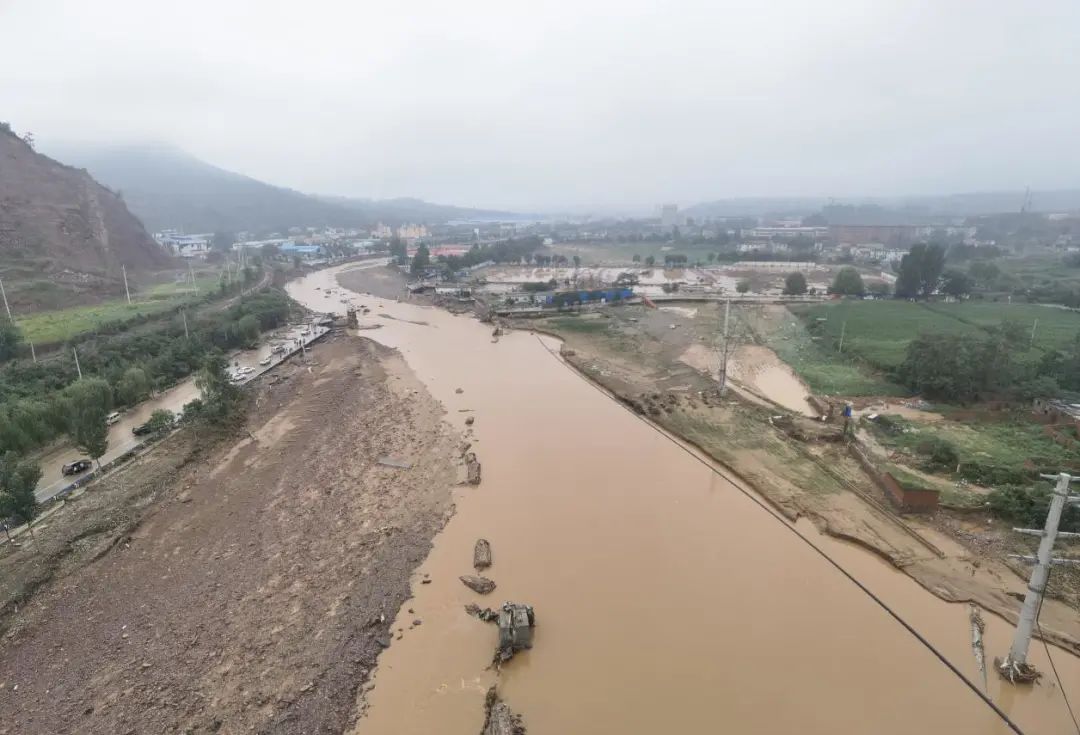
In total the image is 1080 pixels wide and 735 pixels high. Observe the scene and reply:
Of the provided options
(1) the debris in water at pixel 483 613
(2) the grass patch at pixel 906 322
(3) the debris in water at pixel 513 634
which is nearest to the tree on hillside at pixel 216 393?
(1) the debris in water at pixel 483 613

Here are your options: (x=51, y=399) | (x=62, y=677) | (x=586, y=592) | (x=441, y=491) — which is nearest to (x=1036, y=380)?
(x=586, y=592)

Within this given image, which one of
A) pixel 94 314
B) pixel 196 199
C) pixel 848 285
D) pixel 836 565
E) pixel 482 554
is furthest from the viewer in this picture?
pixel 196 199

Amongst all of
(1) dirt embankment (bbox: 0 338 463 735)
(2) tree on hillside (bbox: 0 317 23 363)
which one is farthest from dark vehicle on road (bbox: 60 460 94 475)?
(2) tree on hillside (bbox: 0 317 23 363)

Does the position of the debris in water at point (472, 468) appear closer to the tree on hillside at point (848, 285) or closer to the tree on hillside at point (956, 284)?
the tree on hillside at point (848, 285)

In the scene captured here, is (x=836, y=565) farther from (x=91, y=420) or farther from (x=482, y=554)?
(x=91, y=420)

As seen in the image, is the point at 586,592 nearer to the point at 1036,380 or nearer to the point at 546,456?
the point at 546,456

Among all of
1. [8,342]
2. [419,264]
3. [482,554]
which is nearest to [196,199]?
[419,264]

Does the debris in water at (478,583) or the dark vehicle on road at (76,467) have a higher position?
the dark vehicle on road at (76,467)
